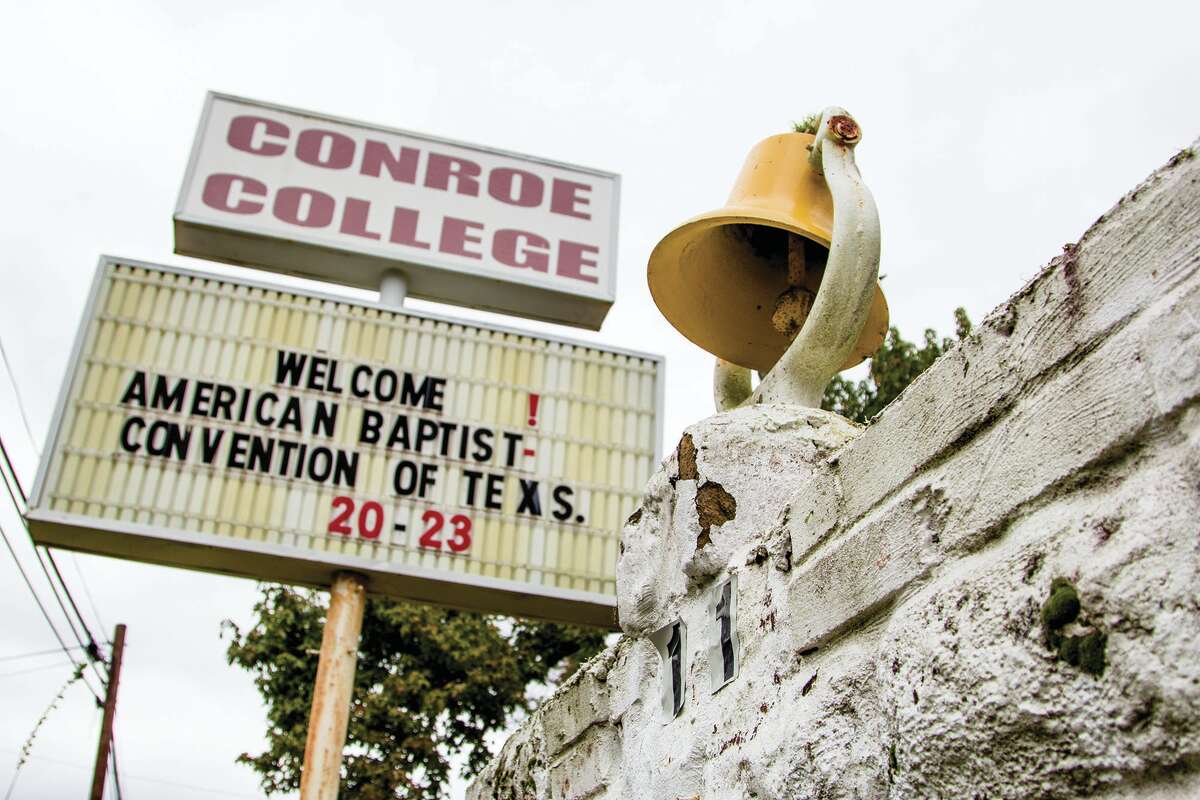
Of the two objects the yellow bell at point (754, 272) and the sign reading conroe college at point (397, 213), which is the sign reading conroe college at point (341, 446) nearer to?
the sign reading conroe college at point (397, 213)

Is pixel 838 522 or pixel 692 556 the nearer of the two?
pixel 838 522

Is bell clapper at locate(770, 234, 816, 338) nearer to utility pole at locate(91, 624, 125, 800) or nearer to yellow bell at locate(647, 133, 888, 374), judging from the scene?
yellow bell at locate(647, 133, 888, 374)

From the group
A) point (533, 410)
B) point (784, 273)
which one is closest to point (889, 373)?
point (533, 410)

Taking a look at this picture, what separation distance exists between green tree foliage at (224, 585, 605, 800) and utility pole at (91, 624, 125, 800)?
221 centimetres

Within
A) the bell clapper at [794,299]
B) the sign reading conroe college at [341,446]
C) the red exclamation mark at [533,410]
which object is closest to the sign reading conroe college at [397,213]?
the sign reading conroe college at [341,446]

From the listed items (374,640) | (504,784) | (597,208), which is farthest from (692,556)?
(374,640)

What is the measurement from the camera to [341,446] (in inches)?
257

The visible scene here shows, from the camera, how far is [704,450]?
2.33 meters

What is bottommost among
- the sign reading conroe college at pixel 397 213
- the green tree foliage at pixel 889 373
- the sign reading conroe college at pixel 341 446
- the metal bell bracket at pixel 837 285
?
the metal bell bracket at pixel 837 285

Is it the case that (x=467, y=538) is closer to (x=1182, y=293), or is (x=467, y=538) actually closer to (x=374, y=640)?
(x=1182, y=293)

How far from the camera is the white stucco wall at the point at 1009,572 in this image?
1.14m

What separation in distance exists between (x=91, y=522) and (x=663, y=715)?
4589mm

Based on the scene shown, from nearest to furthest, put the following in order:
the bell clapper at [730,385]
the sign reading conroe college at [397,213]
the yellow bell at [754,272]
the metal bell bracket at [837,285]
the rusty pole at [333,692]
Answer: the metal bell bracket at [837,285]
the yellow bell at [754,272]
the bell clapper at [730,385]
the rusty pole at [333,692]
the sign reading conroe college at [397,213]

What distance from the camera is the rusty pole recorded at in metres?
5.86
